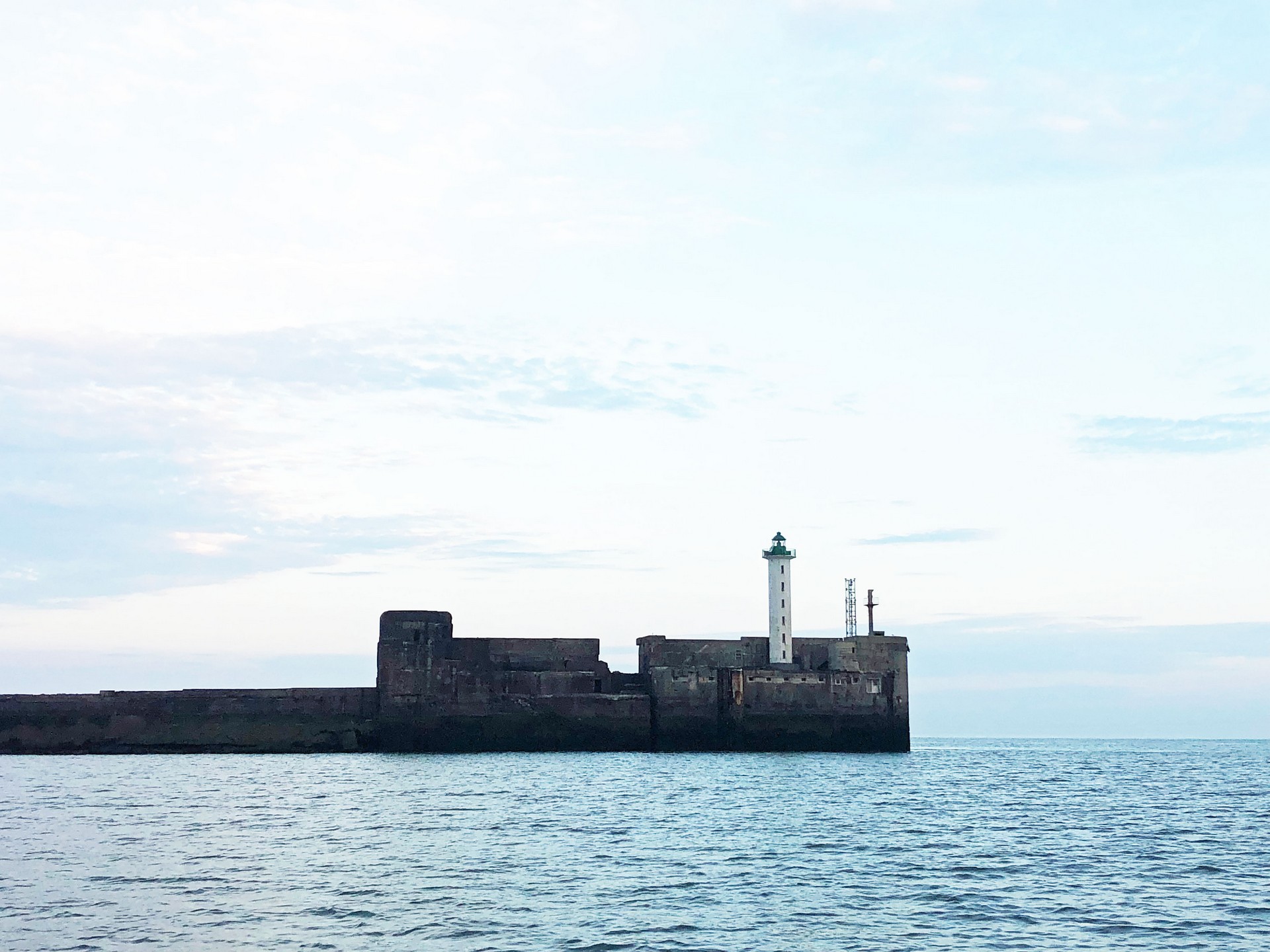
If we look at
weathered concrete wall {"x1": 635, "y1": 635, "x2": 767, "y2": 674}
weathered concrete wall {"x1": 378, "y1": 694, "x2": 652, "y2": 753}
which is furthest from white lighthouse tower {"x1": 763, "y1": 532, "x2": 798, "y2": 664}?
weathered concrete wall {"x1": 378, "y1": 694, "x2": 652, "y2": 753}

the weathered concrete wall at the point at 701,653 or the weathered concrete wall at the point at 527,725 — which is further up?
the weathered concrete wall at the point at 701,653

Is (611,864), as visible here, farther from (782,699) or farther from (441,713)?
(782,699)

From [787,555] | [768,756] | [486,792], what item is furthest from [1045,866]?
[787,555]

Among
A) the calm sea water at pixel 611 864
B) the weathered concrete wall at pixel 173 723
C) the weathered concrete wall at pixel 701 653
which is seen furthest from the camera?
Result: the weathered concrete wall at pixel 701 653

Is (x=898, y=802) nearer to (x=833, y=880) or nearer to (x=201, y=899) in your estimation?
(x=833, y=880)

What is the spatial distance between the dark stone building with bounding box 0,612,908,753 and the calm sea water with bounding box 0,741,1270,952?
36.1 feet

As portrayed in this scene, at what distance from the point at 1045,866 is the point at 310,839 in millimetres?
16773

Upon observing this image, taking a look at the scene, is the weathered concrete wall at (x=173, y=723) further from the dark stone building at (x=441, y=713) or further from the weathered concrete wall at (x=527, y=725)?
the weathered concrete wall at (x=527, y=725)

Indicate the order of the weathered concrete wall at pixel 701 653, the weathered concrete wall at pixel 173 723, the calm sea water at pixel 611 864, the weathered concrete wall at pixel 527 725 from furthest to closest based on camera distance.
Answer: the weathered concrete wall at pixel 701 653 < the weathered concrete wall at pixel 173 723 < the weathered concrete wall at pixel 527 725 < the calm sea water at pixel 611 864

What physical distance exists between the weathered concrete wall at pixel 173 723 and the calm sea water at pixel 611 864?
38.9 ft

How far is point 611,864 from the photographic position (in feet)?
83.8

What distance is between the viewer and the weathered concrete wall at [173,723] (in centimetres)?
6262

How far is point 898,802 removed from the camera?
4162 cm

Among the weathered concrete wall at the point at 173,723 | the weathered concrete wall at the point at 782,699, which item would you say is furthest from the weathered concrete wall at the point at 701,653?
the weathered concrete wall at the point at 173,723
